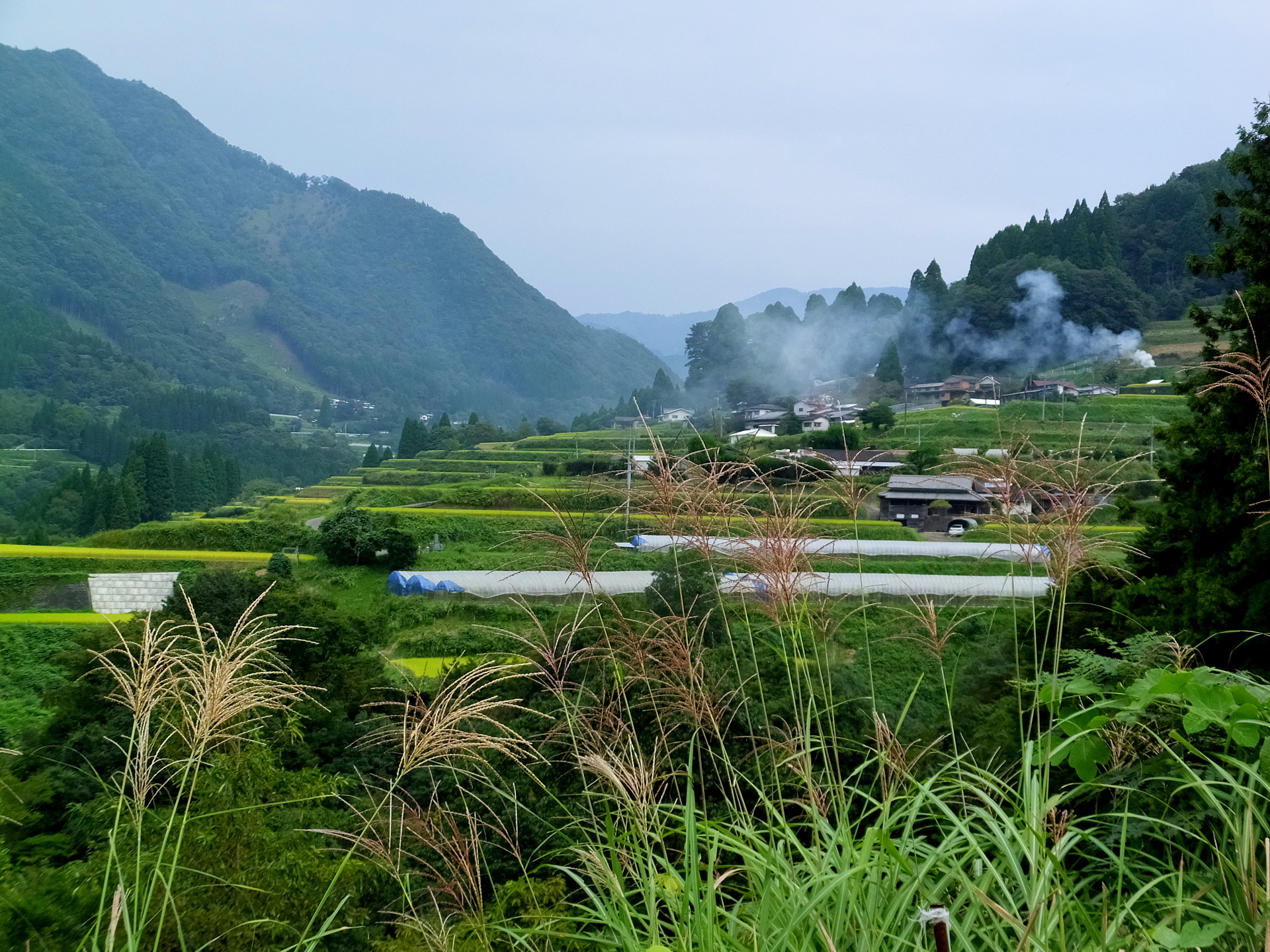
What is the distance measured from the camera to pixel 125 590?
16344 mm

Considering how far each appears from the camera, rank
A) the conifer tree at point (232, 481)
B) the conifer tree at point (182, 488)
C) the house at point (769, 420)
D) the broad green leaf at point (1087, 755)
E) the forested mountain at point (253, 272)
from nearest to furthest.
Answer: the broad green leaf at point (1087, 755), the conifer tree at point (182, 488), the house at point (769, 420), the conifer tree at point (232, 481), the forested mountain at point (253, 272)

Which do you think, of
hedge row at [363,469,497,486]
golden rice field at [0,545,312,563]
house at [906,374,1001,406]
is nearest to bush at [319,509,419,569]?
golden rice field at [0,545,312,563]

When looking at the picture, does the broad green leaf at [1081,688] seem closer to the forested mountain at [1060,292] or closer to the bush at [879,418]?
the bush at [879,418]

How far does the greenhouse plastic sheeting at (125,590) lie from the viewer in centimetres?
1606

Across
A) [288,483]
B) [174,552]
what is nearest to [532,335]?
[288,483]

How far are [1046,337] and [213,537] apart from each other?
33005mm

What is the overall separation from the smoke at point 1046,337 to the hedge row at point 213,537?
30954 millimetres

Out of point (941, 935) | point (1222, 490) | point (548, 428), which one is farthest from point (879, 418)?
point (941, 935)

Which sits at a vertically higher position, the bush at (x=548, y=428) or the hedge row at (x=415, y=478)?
the bush at (x=548, y=428)

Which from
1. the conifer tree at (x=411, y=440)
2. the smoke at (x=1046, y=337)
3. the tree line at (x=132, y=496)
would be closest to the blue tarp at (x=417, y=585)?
the tree line at (x=132, y=496)

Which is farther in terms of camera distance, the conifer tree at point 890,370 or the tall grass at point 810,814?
the conifer tree at point 890,370

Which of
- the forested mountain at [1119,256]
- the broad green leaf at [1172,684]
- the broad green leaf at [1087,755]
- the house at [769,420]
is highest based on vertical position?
the forested mountain at [1119,256]

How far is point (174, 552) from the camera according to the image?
19484 mm

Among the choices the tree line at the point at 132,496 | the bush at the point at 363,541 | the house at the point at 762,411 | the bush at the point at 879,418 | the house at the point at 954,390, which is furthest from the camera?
the house at the point at 762,411
